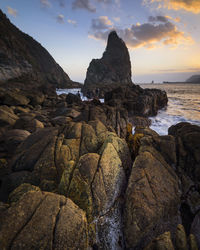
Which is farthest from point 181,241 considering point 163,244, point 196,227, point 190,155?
point 190,155

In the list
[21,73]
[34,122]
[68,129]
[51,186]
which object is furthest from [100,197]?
[21,73]

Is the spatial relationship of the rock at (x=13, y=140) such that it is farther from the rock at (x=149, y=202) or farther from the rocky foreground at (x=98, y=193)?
the rock at (x=149, y=202)

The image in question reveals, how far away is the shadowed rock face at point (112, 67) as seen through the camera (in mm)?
113562

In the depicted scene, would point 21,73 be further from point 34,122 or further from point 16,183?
point 16,183

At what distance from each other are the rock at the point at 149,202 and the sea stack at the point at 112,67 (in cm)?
10313

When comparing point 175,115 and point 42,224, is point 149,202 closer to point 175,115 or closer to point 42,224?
point 42,224

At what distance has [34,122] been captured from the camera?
9.73 meters

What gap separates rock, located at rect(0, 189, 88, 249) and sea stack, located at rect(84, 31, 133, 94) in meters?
105

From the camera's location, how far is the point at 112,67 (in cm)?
12450

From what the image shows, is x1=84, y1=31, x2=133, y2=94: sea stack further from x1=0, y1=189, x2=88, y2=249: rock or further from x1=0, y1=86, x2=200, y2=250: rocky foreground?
x1=0, y1=189, x2=88, y2=249: rock

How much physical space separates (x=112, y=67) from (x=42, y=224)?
137m

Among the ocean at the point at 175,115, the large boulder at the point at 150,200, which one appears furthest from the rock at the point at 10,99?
the ocean at the point at 175,115

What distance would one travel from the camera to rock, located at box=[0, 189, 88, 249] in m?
2.48

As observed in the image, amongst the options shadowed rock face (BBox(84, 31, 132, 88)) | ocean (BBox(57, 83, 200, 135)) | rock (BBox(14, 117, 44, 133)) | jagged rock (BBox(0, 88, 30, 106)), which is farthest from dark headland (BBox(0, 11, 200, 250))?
shadowed rock face (BBox(84, 31, 132, 88))
